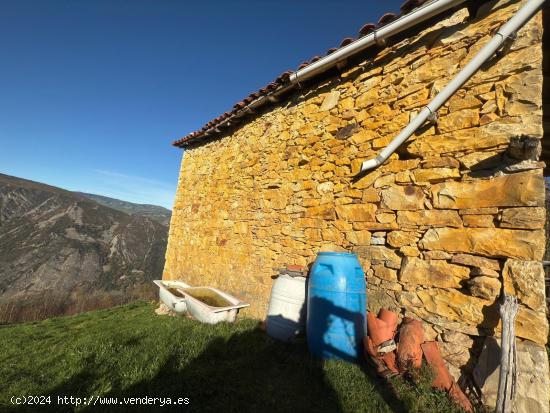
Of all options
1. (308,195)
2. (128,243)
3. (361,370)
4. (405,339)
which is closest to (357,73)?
(308,195)

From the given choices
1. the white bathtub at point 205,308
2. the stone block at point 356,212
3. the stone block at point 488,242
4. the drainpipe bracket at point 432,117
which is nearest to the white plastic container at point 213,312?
the white bathtub at point 205,308

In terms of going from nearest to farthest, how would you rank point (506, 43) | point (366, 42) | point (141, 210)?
point (506, 43)
point (366, 42)
point (141, 210)

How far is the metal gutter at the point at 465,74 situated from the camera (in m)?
2.26

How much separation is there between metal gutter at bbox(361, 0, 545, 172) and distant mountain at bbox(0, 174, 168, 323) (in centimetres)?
2219

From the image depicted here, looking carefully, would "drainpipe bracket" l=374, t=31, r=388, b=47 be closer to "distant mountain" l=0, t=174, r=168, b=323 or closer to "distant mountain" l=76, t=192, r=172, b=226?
"distant mountain" l=0, t=174, r=168, b=323

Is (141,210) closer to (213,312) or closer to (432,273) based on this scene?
(213,312)

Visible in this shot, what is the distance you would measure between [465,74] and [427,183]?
1.08 meters

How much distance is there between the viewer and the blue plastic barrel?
2680 millimetres

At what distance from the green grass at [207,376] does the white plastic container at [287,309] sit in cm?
16

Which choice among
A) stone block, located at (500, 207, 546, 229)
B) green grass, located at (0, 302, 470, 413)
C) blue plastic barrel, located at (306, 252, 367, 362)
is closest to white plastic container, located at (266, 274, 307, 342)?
green grass, located at (0, 302, 470, 413)

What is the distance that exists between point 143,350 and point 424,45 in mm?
4884

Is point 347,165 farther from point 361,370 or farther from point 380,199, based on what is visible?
point 361,370

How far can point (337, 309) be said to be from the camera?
2742 millimetres

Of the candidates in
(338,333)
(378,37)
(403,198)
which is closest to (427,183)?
(403,198)
